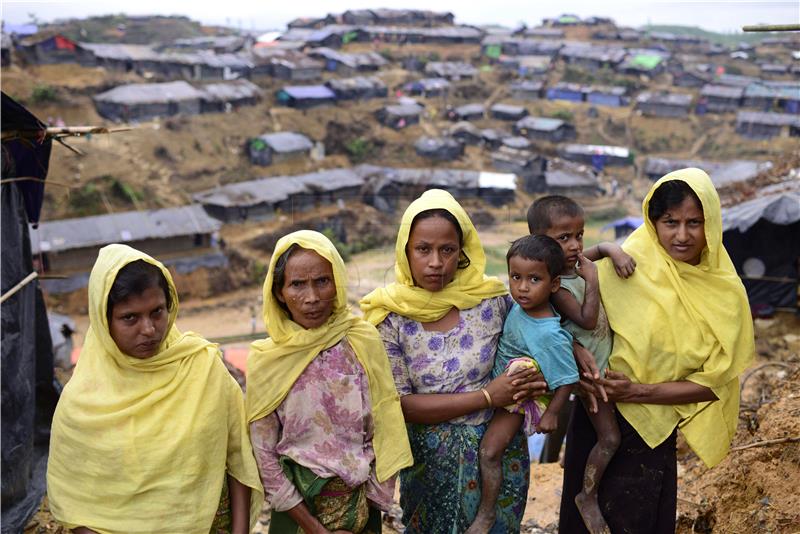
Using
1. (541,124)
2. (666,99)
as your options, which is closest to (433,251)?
(541,124)

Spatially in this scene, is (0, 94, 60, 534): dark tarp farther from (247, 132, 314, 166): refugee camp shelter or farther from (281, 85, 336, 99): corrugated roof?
(281, 85, 336, 99): corrugated roof

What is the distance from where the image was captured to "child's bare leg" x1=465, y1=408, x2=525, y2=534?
104 inches

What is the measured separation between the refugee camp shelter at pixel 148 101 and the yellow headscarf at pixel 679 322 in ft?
107

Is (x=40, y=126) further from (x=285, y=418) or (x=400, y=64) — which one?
(x=400, y=64)

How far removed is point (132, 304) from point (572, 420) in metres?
1.85

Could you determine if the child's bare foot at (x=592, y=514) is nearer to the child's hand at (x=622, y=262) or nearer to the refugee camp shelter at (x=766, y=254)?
the child's hand at (x=622, y=262)

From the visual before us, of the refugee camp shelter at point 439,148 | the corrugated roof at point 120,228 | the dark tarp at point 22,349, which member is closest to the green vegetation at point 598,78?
the refugee camp shelter at point 439,148

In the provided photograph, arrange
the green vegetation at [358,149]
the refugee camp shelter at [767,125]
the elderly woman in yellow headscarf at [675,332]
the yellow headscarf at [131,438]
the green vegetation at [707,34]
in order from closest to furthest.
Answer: the yellow headscarf at [131,438] < the elderly woman in yellow headscarf at [675,332] < the green vegetation at [358,149] < the refugee camp shelter at [767,125] < the green vegetation at [707,34]

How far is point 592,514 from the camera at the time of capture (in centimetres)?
283

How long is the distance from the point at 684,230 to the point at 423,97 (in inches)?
1689

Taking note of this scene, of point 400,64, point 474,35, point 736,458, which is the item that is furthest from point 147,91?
point 736,458

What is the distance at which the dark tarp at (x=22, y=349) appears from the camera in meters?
4.98

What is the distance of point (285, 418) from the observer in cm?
241

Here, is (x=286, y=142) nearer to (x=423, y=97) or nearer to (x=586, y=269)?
(x=423, y=97)
